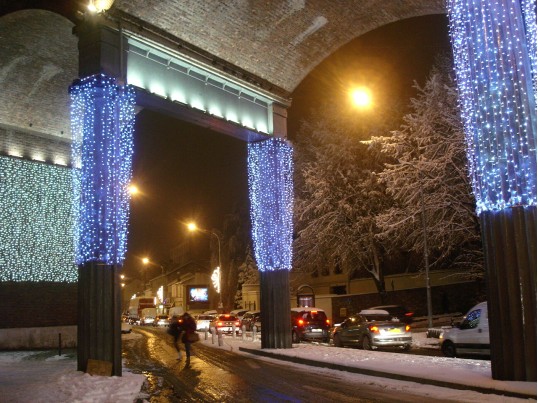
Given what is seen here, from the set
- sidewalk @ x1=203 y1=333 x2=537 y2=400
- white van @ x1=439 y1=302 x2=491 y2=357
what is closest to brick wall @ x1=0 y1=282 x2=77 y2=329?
sidewalk @ x1=203 y1=333 x2=537 y2=400

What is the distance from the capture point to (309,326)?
2670 centimetres

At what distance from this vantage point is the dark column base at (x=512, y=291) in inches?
411

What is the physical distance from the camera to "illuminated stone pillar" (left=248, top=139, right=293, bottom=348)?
840 inches

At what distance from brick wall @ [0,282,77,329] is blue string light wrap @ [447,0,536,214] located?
1816 cm

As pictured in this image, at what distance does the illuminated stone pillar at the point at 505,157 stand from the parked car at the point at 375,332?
1032 centimetres

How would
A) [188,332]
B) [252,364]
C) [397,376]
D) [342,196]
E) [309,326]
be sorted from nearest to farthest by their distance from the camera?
[397,376], [252,364], [188,332], [309,326], [342,196]

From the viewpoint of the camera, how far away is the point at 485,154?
37.0ft

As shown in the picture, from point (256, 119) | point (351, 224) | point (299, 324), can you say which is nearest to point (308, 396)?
point (256, 119)

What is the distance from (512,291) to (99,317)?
9.63 metres

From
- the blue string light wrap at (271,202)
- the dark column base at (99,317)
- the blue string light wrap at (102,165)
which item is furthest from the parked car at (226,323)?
the blue string light wrap at (102,165)

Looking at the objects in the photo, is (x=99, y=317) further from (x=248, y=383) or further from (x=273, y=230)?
(x=273, y=230)

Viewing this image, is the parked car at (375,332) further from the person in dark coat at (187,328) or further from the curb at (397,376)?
the person in dark coat at (187,328)

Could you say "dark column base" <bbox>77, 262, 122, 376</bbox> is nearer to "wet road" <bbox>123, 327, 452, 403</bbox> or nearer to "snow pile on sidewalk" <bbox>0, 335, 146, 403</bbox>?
"snow pile on sidewalk" <bbox>0, 335, 146, 403</bbox>

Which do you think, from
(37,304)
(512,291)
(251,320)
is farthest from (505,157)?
(251,320)
